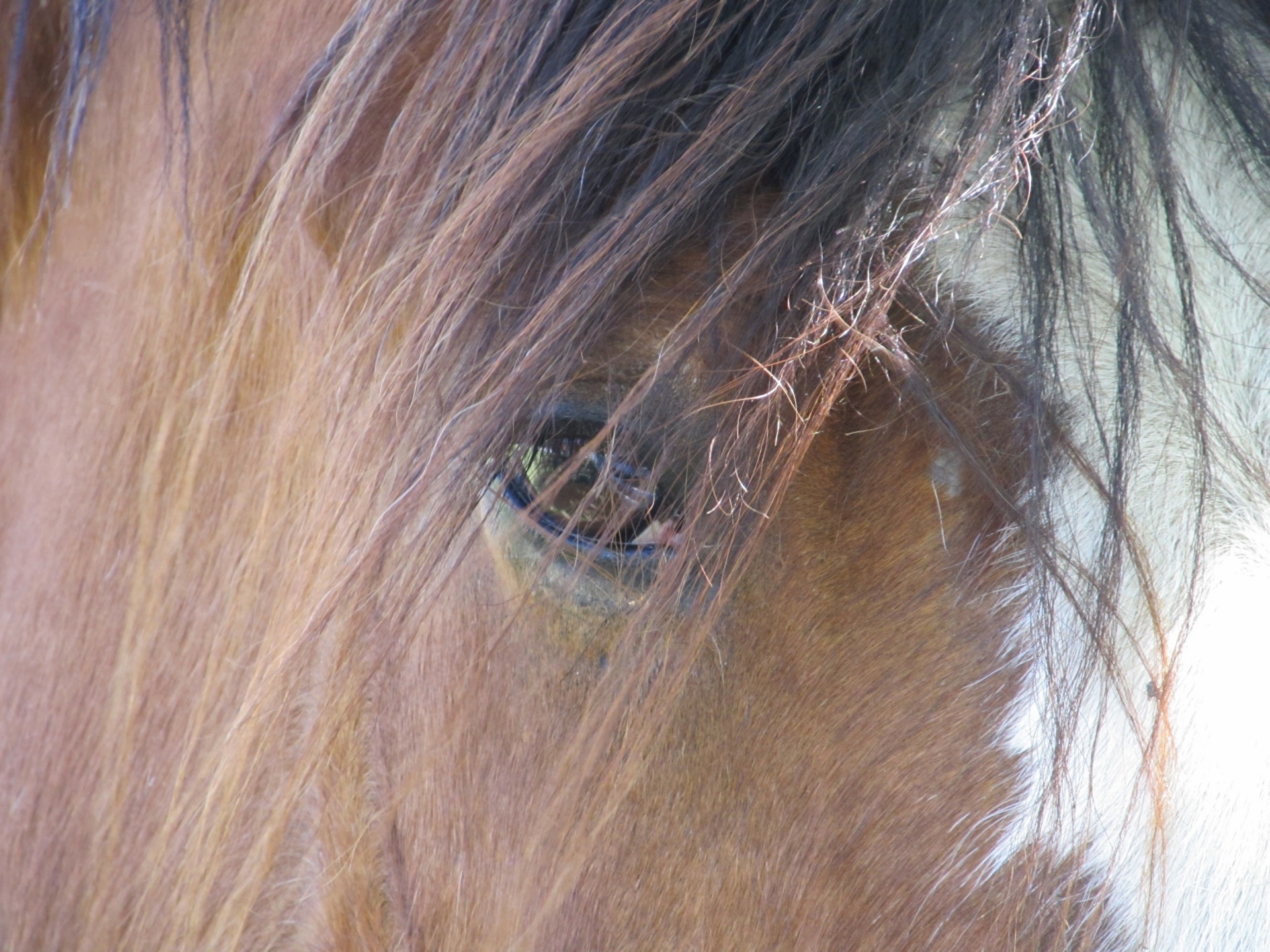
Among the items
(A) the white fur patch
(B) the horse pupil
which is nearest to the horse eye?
(B) the horse pupil

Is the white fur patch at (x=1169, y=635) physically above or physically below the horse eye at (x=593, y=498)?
below

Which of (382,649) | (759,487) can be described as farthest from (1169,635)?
(382,649)

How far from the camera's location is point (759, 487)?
1.95ft

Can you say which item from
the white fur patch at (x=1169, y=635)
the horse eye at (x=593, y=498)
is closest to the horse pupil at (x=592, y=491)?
the horse eye at (x=593, y=498)

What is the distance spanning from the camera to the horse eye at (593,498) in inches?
25.0

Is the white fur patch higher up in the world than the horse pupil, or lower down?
lower down

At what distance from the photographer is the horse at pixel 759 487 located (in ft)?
1.90

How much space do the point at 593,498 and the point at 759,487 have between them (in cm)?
10

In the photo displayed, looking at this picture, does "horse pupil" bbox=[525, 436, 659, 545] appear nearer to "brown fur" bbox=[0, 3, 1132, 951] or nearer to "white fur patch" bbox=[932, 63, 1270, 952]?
"brown fur" bbox=[0, 3, 1132, 951]

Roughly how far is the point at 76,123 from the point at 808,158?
611 mm

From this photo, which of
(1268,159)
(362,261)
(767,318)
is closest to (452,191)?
(362,261)

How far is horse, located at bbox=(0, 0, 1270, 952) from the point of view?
58cm

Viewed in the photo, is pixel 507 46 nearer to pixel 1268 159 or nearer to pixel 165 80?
pixel 165 80

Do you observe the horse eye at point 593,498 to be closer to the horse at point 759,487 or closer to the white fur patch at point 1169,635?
the horse at point 759,487
